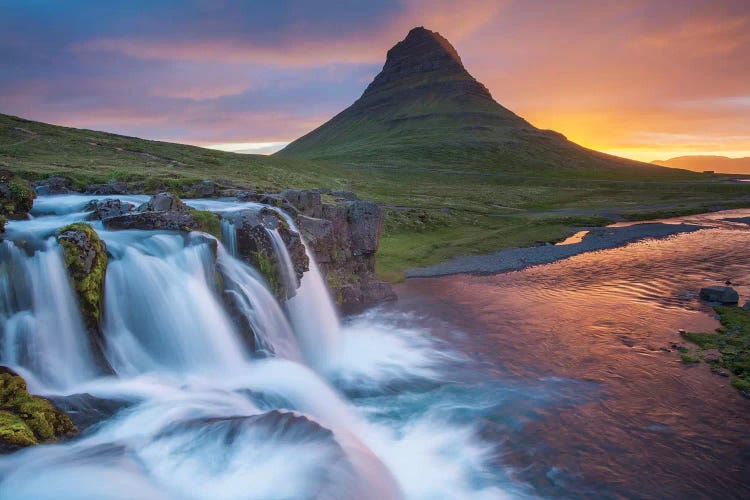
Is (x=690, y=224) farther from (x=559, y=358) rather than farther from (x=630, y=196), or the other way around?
(x=559, y=358)

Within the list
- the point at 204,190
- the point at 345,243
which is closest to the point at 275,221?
the point at 345,243

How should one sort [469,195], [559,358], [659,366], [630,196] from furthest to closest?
1. [630,196]
2. [469,195]
3. [559,358]
4. [659,366]

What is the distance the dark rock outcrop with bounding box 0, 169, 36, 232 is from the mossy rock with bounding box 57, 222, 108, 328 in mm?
5522

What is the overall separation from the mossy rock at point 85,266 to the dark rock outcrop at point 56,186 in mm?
13791

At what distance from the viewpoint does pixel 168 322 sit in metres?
15.1

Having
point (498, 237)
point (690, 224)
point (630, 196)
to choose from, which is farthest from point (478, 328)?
point (630, 196)

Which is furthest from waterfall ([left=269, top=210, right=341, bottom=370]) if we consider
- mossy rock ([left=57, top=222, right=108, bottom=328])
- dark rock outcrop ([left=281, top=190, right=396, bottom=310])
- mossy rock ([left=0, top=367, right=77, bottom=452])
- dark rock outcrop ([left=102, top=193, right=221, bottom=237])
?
mossy rock ([left=0, top=367, right=77, bottom=452])

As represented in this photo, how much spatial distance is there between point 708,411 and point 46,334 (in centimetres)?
1947

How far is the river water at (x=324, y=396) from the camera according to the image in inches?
398

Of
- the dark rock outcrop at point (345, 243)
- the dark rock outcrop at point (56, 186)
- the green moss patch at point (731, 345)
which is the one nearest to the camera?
the green moss patch at point (731, 345)

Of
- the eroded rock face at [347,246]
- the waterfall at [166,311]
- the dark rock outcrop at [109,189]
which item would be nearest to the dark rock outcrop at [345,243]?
the eroded rock face at [347,246]

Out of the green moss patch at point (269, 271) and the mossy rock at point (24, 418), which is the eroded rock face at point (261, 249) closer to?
the green moss patch at point (269, 271)

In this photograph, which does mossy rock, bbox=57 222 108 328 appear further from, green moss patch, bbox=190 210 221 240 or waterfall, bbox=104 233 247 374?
green moss patch, bbox=190 210 221 240

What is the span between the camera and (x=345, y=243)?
92.8 feet
